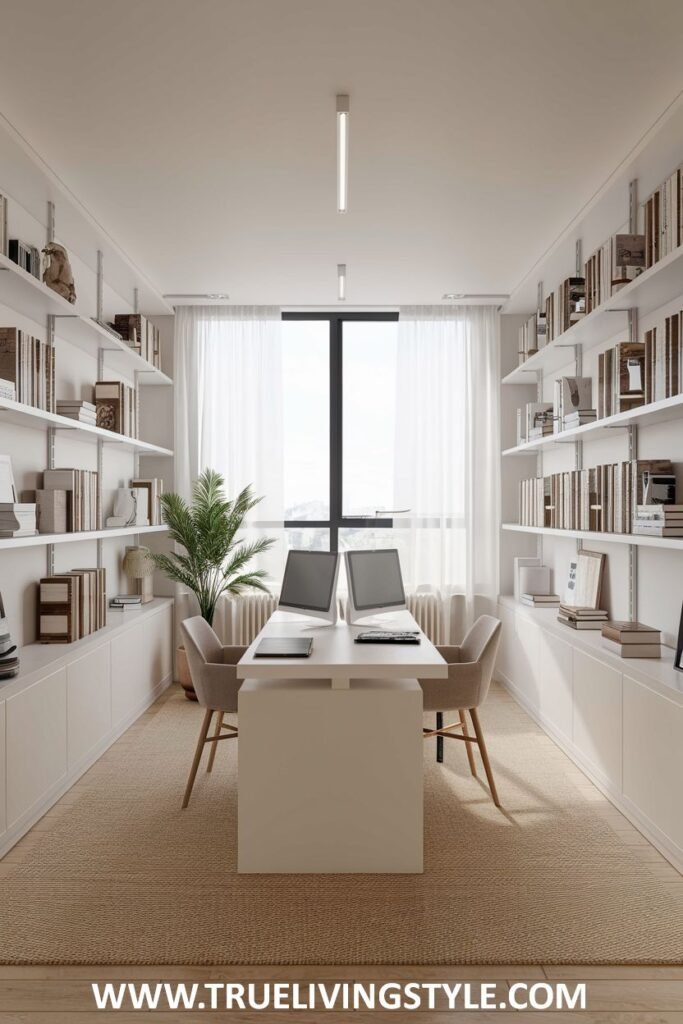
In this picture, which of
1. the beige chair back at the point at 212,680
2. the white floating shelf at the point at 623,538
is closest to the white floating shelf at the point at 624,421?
the white floating shelf at the point at 623,538

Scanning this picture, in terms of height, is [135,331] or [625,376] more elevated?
[135,331]

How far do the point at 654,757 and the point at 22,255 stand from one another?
3.57 meters

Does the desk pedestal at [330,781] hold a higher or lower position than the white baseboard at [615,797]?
higher

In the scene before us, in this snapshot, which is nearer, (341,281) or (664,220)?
(664,220)

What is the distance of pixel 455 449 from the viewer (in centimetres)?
596

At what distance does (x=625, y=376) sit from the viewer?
11.8 ft

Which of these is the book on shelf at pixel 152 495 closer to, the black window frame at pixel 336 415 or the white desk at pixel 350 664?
the black window frame at pixel 336 415

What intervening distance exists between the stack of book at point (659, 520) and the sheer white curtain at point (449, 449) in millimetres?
2654

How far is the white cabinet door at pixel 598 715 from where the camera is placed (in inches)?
132

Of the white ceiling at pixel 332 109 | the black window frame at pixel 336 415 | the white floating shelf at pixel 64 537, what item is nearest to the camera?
the white ceiling at pixel 332 109

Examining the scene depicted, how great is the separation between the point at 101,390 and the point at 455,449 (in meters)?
2.83

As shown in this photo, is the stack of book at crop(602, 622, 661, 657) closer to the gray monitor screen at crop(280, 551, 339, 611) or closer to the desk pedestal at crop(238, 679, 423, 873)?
the desk pedestal at crop(238, 679, 423, 873)

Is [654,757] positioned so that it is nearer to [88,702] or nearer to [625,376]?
[625,376]

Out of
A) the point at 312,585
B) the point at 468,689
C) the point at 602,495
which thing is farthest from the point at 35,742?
the point at 602,495
